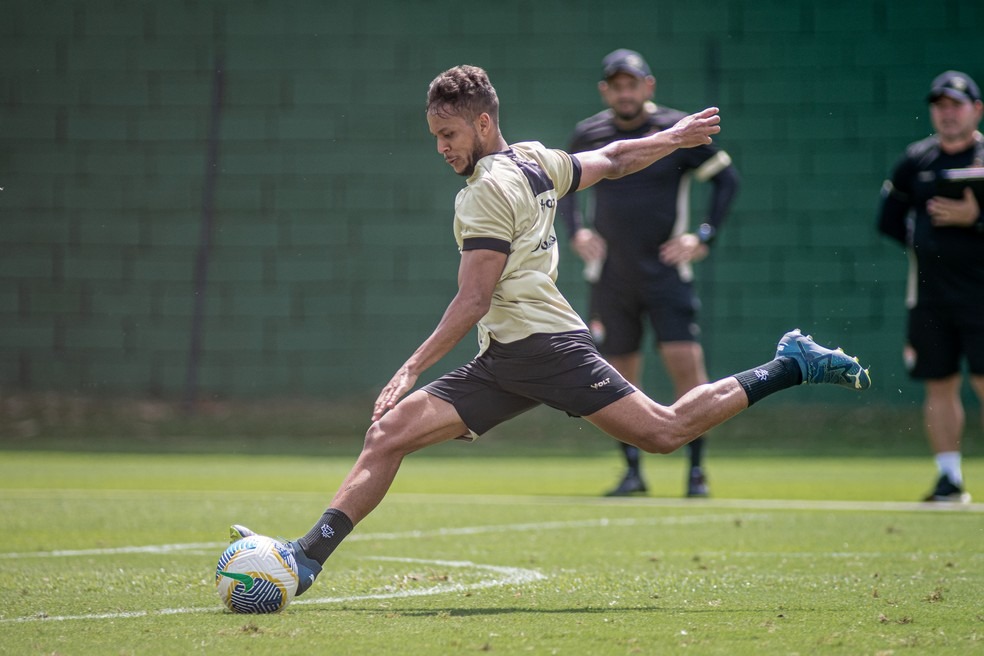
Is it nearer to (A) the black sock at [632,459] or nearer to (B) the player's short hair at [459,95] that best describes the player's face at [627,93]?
(A) the black sock at [632,459]

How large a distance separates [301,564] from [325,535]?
6.0 inches

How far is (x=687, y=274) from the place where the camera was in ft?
29.9

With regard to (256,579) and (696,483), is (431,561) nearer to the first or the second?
(256,579)

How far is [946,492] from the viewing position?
27.3 ft

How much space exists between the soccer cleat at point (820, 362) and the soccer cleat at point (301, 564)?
188cm

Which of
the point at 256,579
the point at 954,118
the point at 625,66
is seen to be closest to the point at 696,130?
the point at 256,579

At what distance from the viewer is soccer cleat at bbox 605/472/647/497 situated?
29.2 feet

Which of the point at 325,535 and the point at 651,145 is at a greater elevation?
the point at 651,145

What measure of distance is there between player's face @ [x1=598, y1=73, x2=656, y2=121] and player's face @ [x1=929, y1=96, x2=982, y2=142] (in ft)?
5.73

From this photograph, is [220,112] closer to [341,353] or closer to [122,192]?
[122,192]

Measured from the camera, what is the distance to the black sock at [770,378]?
204 inches

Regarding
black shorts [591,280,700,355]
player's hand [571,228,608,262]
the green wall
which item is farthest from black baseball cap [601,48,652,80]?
the green wall

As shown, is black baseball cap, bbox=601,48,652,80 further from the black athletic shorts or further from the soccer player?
the soccer player

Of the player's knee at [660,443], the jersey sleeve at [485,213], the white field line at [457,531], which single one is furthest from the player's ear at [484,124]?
the white field line at [457,531]
